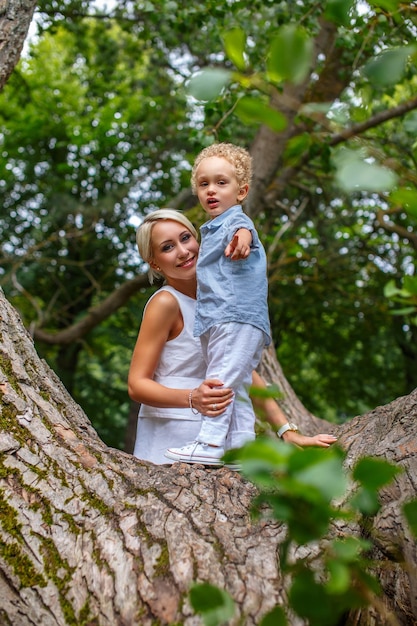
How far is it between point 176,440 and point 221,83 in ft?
6.00

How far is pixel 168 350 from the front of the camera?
8.11 feet

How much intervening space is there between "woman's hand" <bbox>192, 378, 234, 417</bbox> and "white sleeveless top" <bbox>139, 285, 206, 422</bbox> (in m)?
0.26

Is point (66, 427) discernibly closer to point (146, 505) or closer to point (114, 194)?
point (146, 505)

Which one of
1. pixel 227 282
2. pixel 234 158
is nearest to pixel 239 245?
pixel 227 282

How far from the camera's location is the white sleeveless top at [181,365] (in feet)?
7.97

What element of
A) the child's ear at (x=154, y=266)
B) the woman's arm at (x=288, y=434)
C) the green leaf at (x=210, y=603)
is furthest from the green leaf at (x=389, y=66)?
the child's ear at (x=154, y=266)

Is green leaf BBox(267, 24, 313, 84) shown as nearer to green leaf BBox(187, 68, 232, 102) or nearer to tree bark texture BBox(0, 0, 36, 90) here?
green leaf BBox(187, 68, 232, 102)

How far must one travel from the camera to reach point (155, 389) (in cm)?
229

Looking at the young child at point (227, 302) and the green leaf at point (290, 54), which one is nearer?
the green leaf at point (290, 54)

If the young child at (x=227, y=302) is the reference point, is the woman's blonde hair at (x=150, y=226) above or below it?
above

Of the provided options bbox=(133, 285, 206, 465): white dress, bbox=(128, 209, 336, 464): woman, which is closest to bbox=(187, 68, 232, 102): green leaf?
bbox=(128, 209, 336, 464): woman

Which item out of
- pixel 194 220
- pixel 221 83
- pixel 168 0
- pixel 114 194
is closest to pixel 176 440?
pixel 194 220

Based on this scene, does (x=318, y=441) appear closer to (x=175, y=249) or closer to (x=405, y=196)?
(x=175, y=249)

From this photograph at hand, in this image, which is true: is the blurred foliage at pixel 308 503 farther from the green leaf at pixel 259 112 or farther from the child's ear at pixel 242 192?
the child's ear at pixel 242 192
